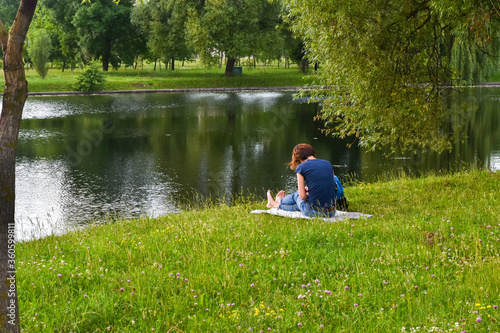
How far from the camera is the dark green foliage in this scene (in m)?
57.4

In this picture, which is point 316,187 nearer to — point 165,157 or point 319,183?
point 319,183

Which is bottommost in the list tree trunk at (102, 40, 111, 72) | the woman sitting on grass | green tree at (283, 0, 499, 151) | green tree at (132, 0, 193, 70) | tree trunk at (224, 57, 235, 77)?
the woman sitting on grass

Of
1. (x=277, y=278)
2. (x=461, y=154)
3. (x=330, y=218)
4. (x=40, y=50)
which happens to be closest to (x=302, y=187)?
(x=330, y=218)

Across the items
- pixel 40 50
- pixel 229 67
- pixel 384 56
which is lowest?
pixel 384 56

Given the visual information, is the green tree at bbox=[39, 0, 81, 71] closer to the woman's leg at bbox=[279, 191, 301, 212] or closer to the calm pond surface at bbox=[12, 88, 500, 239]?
the calm pond surface at bbox=[12, 88, 500, 239]

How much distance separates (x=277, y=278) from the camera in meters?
5.91

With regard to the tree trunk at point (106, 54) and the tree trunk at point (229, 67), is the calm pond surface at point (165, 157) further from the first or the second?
the tree trunk at point (106, 54)

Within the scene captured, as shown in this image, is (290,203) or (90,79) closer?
(290,203)

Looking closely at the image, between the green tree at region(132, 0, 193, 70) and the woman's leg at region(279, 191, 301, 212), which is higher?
the green tree at region(132, 0, 193, 70)

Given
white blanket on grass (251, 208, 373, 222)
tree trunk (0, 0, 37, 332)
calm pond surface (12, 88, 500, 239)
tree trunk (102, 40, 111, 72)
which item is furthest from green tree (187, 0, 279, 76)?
tree trunk (0, 0, 37, 332)

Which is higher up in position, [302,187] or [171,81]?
[171,81]

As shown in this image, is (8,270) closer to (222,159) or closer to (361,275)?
(361,275)

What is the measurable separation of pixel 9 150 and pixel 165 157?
65.1 feet

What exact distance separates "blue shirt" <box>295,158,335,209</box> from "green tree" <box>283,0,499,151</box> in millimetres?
4015
